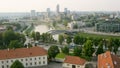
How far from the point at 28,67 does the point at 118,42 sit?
20.1 metres

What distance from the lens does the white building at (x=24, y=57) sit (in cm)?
3013

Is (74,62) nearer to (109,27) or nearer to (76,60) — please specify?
(76,60)

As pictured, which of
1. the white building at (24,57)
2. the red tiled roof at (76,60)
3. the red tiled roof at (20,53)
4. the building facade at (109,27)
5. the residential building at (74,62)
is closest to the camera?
the residential building at (74,62)

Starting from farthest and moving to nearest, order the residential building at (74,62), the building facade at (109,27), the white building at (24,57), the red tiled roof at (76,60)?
the building facade at (109,27) → the white building at (24,57) → the red tiled roof at (76,60) → the residential building at (74,62)

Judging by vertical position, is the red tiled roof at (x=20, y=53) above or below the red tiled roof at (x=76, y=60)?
above

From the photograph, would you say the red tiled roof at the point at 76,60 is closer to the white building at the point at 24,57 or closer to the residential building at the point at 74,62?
the residential building at the point at 74,62

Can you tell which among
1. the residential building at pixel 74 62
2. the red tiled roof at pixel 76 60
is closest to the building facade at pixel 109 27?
the red tiled roof at pixel 76 60

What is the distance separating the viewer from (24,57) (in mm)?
30781

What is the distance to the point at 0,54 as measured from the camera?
1193 inches

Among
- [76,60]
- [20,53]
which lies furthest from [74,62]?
[20,53]

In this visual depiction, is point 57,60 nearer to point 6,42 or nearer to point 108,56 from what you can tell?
point 108,56

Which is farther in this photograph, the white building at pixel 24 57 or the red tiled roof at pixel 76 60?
the white building at pixel 24 57

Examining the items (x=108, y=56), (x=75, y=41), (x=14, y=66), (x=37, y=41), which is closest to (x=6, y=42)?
(x=37, y=41)

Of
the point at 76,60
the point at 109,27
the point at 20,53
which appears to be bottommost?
the point at 109,27
